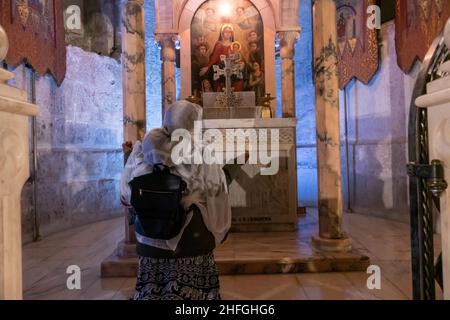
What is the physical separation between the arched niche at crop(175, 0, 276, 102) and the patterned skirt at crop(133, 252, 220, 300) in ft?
18.1

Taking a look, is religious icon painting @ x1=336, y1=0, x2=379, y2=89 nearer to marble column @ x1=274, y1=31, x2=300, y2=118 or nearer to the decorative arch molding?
marble column @ x1=274, y1=31, x2=300, y2=118

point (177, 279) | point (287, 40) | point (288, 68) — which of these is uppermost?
point (287, 40)

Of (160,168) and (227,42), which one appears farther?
(227,42)

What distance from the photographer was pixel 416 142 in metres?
1.45

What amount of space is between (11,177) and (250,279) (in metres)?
2.61

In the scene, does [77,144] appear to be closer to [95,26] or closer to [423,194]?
[95,26]

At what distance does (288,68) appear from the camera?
7281mm

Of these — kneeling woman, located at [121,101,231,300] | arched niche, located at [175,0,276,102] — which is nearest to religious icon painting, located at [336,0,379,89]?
arched niche, located at [175,0,276,102]

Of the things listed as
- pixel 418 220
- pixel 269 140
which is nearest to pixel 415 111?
pixel 418 220

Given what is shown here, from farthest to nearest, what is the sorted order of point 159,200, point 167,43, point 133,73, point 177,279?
point 167,43 → point 133,73 → point 177,279 → point 159,200

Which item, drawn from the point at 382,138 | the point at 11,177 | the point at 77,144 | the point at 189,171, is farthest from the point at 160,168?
the point at 382,138

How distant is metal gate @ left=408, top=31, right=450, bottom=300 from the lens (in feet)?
4.66

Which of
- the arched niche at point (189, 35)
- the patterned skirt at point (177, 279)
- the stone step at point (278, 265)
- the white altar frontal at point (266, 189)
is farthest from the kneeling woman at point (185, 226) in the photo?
the arched niche at point (189, 35)

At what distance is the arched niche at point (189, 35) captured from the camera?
732cm
